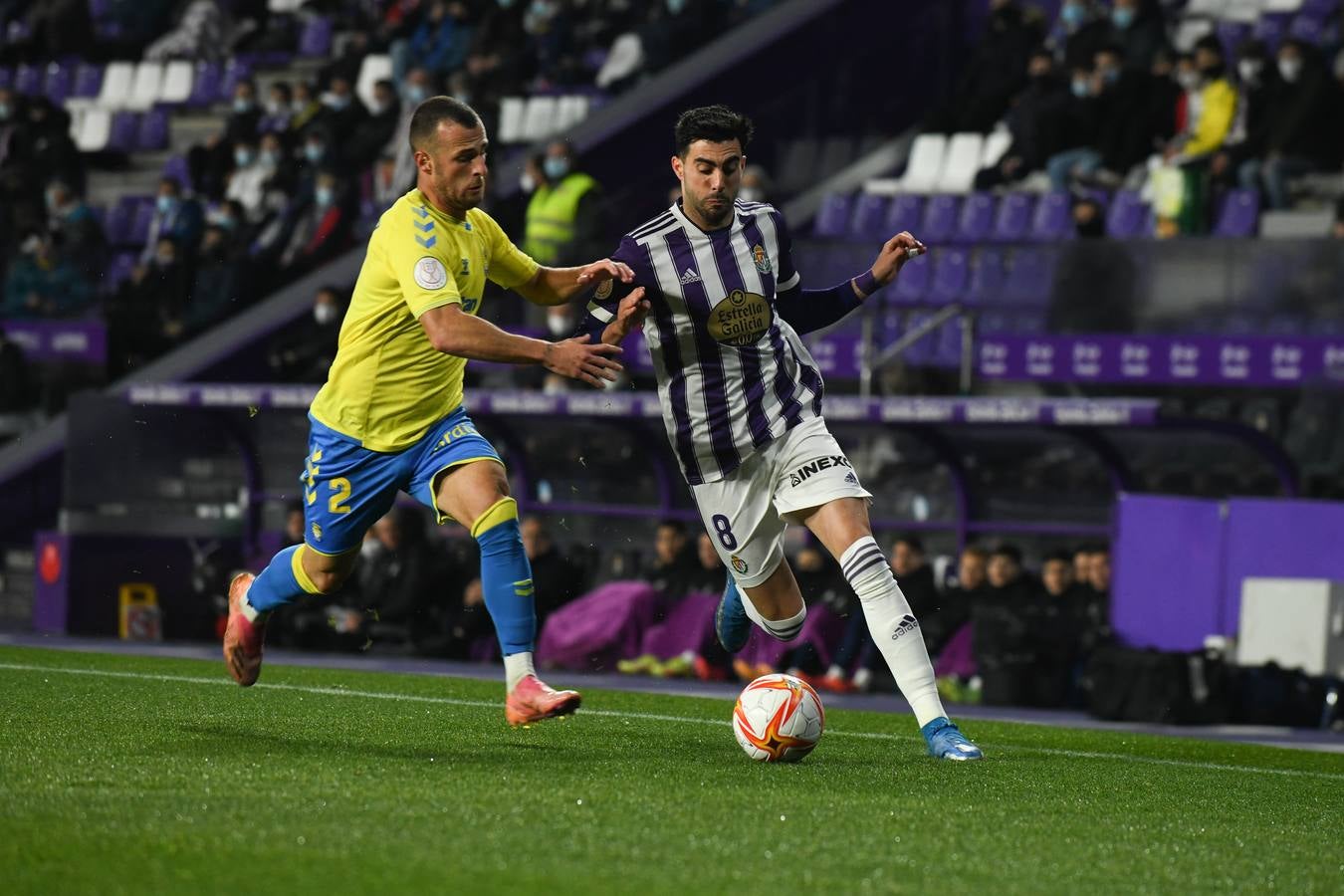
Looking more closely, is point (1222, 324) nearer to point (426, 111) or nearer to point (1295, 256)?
point (1295, 256)

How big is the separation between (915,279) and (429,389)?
10458 mm

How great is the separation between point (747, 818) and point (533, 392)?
1015 centimetres

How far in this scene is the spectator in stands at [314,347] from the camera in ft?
57.4

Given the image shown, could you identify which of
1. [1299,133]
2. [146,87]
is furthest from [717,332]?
[146,87]

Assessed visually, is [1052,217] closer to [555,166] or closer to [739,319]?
[555,166]

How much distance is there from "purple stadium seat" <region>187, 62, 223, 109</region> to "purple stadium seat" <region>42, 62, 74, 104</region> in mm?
1955

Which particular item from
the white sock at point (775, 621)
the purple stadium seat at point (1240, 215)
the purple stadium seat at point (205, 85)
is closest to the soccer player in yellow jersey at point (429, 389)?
the white sock at point (775, 621)

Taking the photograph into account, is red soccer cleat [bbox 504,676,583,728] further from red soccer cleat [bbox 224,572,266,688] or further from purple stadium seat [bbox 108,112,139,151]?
purple stadium seat [bbox 108,112,139,151]

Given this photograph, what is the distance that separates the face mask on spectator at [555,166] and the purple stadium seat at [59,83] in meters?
10.3

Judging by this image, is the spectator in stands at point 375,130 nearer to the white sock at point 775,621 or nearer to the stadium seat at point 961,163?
the stadium seat at point 961,163

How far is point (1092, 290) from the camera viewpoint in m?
15.3

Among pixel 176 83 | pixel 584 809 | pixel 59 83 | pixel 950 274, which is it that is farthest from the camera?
pixel 59 83

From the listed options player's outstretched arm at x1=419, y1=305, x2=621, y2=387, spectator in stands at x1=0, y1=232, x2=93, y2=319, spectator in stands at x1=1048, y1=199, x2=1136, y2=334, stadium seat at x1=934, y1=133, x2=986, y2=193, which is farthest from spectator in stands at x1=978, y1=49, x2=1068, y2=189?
player's outstretched arm at x1=419, y1=305, x2=621, y2=387

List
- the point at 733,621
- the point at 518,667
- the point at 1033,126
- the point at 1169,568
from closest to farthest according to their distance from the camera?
the point at 518,667, the point at 733,621, the point at 1169,568, the point at 1033,126
